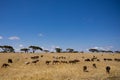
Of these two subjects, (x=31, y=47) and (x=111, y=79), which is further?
(x=31, y=47)

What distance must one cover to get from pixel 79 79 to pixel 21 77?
778 centimetres

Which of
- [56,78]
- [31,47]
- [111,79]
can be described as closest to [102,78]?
[111,79]

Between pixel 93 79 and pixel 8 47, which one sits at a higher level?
pixel 8 47

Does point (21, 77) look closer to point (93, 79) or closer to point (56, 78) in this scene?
point (56, 78)

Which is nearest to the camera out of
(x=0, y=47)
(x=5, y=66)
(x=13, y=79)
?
(x=13, y=79)

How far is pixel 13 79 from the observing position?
24.9 meters

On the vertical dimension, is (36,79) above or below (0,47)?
below

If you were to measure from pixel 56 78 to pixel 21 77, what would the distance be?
4.73 m

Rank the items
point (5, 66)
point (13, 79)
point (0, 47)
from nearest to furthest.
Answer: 1. point (13, 79)
2. point (5, 66)
3. point (0, 47)

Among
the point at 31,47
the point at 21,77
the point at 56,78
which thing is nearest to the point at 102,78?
the point at 56,78

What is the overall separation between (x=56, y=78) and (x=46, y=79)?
140 cm

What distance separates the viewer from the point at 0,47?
92938 mm

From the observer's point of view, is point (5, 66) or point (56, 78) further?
point (5, 66)

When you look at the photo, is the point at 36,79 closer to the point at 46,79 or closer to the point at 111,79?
the point at 46,79
